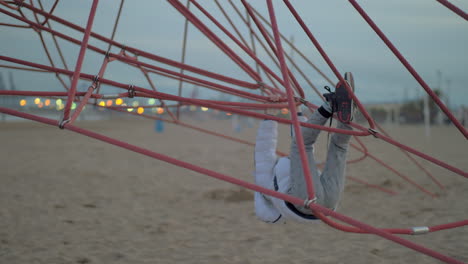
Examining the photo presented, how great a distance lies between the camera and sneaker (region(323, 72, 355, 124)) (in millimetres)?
2422

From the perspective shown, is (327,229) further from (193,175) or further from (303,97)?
(193,175)

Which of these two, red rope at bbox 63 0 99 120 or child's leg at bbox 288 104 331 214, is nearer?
red rope at bbox 63 0 99 120

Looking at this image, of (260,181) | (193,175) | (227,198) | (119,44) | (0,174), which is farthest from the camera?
(193,175)

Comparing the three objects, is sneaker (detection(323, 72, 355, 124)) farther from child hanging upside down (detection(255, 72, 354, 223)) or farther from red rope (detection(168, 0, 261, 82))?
red rope (detection(168, 0, 261, 82))

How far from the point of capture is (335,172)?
8.53 feet

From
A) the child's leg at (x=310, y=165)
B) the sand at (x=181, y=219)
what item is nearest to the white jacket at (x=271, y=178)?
the child's leg at (x=310, y=165)

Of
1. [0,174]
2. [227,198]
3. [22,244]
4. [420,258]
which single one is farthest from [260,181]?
[0,174]

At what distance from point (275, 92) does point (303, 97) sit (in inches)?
21.5

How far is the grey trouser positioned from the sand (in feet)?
0.87

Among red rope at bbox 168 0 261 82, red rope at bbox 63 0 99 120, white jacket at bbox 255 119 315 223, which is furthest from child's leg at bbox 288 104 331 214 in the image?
red rope at bbox 63 0 99 120

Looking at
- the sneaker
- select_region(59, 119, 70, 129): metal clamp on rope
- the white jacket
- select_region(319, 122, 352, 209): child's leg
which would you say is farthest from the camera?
the white jacket

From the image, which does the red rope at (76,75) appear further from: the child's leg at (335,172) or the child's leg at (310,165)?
the child's leg at (335,172)

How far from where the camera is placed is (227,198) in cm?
531

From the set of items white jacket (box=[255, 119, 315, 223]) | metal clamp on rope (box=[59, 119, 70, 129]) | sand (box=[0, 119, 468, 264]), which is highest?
metal clamp on rope (box=[59, 119, 70, 129])
